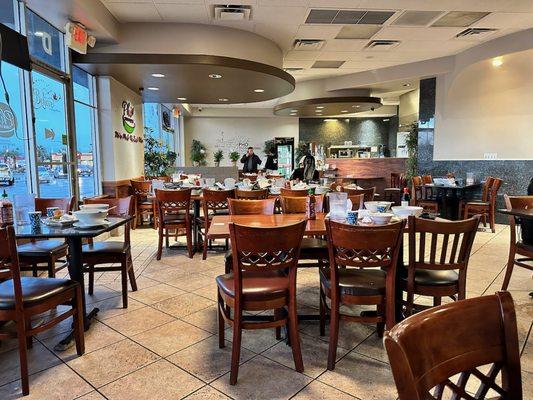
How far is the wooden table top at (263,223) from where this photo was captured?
2.49 m

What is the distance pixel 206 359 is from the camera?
248 cm

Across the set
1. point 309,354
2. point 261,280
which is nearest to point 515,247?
point 309,354

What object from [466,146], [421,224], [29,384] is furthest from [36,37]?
[466,146]

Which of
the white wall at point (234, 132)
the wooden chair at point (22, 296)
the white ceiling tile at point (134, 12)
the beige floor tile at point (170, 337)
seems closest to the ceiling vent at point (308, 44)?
the white ceiling tile at point (134, 12)

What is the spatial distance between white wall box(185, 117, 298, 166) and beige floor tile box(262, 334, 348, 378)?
13.0m

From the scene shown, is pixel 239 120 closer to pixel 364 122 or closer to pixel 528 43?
pixel 364 122

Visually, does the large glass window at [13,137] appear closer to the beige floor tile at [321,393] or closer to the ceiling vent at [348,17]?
the beige floor tile at [321,393]

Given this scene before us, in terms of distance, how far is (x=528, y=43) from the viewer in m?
6.36

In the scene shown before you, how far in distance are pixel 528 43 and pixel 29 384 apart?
26.7 feet

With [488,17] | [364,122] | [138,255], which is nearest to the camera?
[138,255]

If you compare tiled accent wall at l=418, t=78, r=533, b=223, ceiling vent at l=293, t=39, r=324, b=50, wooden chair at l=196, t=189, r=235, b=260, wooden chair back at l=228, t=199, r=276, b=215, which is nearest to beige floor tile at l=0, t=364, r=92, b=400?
wooden chair back at l=228, t=199, r=276, b=215

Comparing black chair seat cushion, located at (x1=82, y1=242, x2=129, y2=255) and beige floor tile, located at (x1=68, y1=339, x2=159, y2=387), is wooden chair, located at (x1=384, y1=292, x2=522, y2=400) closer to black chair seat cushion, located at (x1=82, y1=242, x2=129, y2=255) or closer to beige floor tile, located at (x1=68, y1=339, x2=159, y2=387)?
beige floor tile, located at (x1=68, y1=339, x2=159, y2=387)

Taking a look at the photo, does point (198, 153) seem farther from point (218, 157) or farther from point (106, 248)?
point (106, 248)

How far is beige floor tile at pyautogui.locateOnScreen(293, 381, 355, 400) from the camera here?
6.79 ft
